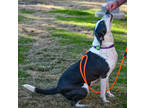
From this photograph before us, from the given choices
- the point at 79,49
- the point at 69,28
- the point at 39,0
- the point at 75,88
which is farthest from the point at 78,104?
the point at 39,0

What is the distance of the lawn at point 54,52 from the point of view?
390 cm

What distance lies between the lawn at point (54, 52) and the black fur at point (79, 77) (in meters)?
0.31

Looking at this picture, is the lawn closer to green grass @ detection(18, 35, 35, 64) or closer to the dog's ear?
green grass @ detection(18, 35, 35, 64)

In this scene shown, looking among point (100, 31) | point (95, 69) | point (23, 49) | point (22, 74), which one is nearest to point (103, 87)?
point (95, 69)

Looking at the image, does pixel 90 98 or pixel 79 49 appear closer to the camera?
pixel 90 98

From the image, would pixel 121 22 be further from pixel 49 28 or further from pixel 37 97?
pixel 37 97

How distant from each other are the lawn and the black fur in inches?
12.3

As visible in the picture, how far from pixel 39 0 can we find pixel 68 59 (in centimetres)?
1403

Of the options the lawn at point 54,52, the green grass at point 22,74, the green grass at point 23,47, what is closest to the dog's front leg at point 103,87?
the lawn at point 54,52

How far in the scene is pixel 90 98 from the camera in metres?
4.00

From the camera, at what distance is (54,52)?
21.8ft

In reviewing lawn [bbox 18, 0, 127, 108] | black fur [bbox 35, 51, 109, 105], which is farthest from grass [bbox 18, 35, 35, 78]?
black fur [bbox 35, 51, 109, 105]

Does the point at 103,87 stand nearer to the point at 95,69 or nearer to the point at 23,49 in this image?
the point at 95,69

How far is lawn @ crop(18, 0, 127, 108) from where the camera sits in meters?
3.90
